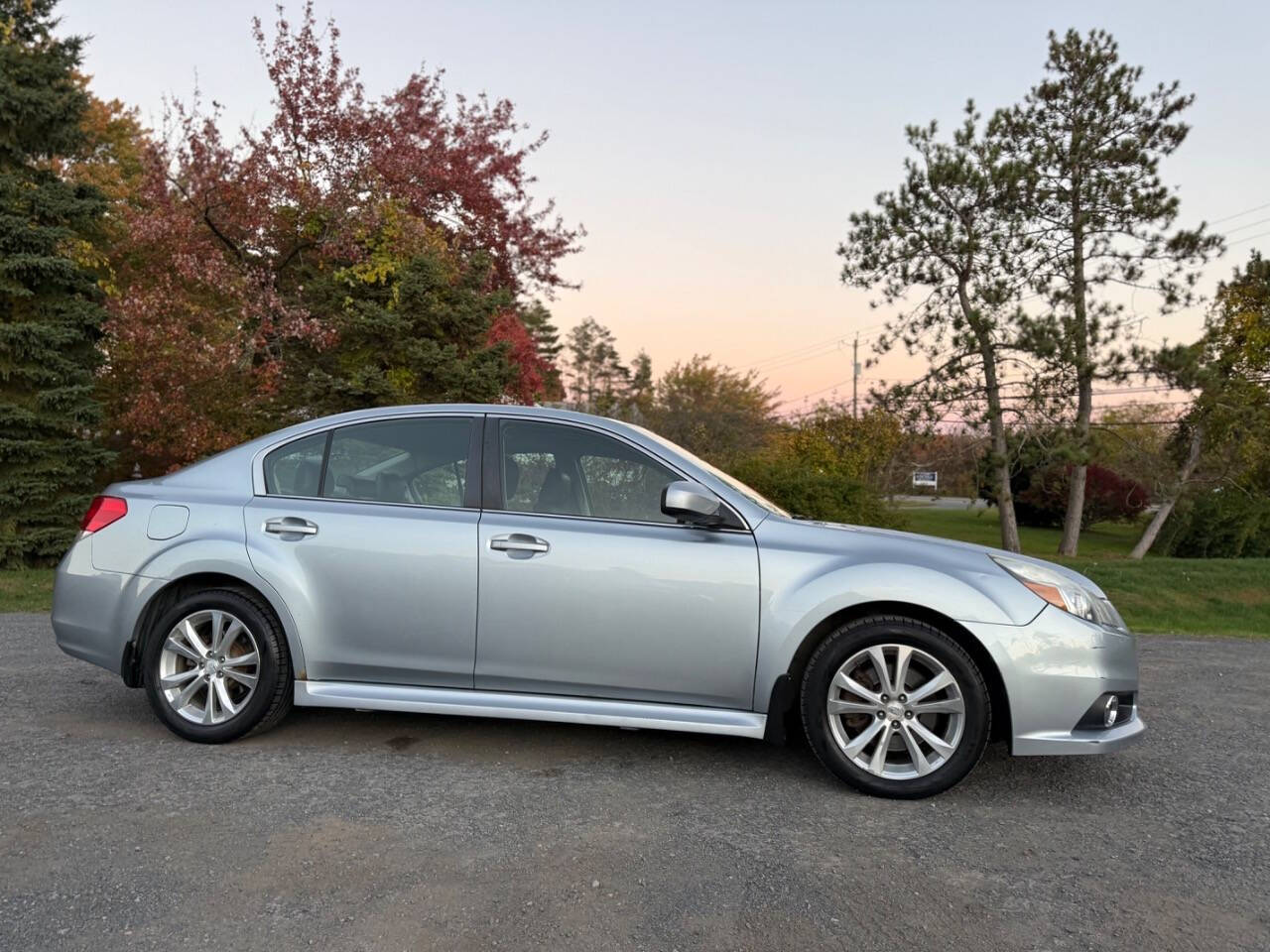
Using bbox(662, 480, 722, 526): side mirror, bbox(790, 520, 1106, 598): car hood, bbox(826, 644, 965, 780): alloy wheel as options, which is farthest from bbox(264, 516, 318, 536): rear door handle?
bbox(826, 644, 965, 780): alloy wheel

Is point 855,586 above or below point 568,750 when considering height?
above

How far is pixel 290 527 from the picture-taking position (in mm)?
4426

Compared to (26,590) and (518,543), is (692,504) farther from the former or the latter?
(26,590)

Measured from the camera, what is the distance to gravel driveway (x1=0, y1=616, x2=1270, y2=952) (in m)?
2.74

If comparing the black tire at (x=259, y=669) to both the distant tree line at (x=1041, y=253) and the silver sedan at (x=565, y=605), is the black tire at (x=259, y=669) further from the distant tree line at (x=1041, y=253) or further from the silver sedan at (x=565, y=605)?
the distant tree line at (x=1041, y=253)

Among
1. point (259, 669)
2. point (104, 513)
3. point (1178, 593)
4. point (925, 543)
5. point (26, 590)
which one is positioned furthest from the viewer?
point (1178, 593)

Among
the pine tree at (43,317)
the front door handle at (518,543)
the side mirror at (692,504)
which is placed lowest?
the front door handle at (518,543)

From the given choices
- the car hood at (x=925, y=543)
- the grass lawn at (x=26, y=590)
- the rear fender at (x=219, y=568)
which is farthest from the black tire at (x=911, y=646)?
the grass lawn at (x=26, y=590)

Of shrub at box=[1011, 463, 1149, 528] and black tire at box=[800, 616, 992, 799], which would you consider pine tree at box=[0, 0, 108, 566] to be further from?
shrub at box=[1011, 463, 1149, 528]

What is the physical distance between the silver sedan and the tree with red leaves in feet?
26.8

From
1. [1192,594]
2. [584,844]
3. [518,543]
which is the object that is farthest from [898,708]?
[1192,594]

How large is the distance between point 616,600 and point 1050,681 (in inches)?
70.5

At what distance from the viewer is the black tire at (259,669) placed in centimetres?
434

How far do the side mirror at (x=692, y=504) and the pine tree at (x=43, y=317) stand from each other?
1065 centimetres
